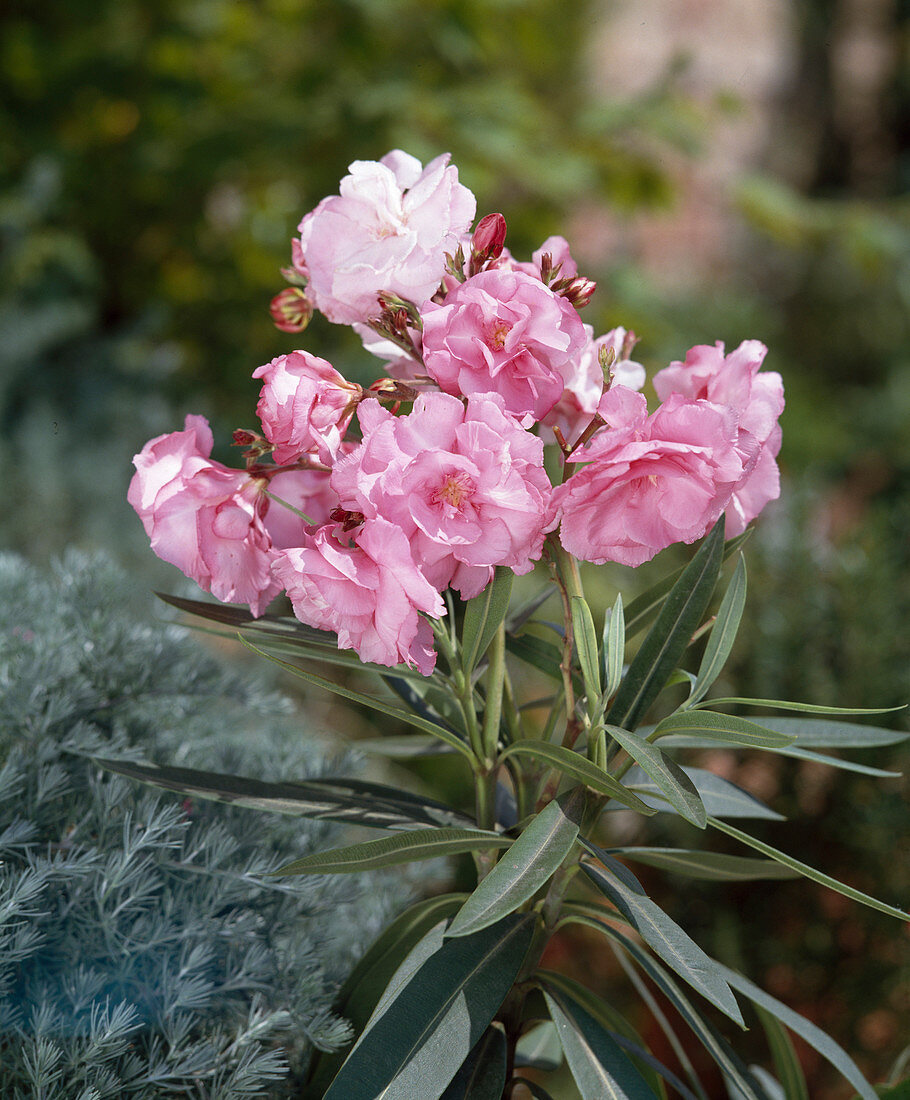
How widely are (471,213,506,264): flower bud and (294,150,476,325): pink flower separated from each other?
0.01 meters

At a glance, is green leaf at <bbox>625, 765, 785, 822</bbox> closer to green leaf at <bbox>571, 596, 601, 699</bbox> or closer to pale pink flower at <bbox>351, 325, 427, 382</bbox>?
green leaf at <bbox>571, 596, 601, 699</bbox>

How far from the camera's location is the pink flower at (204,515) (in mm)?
605

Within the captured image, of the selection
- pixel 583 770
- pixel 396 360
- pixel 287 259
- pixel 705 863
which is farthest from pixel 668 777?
pixel 287 259

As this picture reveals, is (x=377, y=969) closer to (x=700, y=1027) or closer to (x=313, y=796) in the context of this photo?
(x=313, y=796)

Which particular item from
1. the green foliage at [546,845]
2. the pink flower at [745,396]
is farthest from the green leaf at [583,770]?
the pink flower at [745,396]

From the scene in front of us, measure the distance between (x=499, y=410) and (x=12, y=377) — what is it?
7.81ft

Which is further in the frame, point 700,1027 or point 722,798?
point 722,798

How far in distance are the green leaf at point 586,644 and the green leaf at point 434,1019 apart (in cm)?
20

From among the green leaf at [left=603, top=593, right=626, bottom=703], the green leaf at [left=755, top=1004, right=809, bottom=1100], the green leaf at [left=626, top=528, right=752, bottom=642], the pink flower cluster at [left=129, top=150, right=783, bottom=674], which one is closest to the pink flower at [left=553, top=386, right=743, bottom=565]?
the pink flower cluster at [left=129, top=150, right=783, bottom=674]

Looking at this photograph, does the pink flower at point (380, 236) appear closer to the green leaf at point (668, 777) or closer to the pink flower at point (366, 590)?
the pink flower at point (366, 590)

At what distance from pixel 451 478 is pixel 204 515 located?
0.19 m

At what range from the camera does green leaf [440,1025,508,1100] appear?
2.10 ft

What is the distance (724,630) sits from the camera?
2.25ft

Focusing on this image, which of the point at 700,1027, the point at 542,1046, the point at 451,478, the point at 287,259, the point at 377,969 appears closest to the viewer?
the point at 451,478
